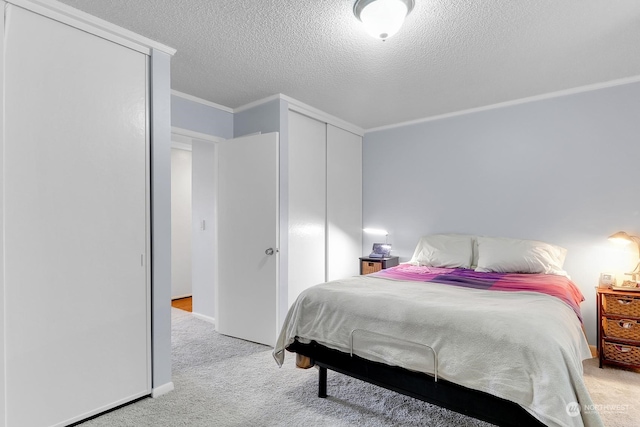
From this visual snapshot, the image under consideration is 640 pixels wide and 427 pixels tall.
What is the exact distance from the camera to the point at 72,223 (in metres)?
2.09

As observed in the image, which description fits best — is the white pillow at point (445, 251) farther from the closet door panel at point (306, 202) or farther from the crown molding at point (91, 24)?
the crown molding at point (91, 24)

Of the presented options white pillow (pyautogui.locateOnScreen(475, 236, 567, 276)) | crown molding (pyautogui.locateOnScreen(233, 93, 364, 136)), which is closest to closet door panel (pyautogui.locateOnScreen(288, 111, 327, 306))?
crown molding (pyautogui.locateOnScreen(233, 93, 364, 136))

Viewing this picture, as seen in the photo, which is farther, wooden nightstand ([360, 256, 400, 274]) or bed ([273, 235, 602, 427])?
wooden nightstand ([360, 256, 400, 274])

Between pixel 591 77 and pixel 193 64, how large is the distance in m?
3.47

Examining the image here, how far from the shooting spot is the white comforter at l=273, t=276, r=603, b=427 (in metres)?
1.50

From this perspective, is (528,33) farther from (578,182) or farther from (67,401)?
(67,401)

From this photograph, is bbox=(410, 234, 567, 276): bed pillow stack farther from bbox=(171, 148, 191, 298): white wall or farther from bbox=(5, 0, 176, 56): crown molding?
bbox=(171, 148, 191, 298): white wall

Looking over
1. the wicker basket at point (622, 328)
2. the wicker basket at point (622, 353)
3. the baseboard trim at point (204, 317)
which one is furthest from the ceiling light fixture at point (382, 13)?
the baseboard trim at point (204, 317)

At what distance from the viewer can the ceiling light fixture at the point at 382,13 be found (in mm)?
1916

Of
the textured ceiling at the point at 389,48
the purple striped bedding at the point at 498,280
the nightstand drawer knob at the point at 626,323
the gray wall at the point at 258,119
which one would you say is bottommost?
the nightstand drawer knob at the point at 626,323

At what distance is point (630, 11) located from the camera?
6.81 feet

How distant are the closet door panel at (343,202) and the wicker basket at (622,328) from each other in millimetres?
2632

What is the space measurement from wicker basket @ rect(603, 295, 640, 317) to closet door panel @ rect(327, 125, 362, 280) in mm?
2633

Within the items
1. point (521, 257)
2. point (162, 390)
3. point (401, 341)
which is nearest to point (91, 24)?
point (162, 390)
